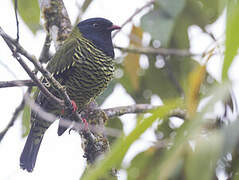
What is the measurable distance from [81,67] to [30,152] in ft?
3.96

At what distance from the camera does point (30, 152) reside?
448cm

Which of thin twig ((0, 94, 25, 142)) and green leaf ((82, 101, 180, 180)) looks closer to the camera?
green leaf ((82, 101, 180, 180))

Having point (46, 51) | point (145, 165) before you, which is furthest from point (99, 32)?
point (145, 165)

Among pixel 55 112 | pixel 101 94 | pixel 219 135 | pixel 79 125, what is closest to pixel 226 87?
pixel 219 135

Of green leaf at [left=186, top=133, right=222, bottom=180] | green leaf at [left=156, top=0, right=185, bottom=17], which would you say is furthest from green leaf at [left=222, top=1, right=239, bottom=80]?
green leaf at [left=156, top=0, right=185, bottom=17]

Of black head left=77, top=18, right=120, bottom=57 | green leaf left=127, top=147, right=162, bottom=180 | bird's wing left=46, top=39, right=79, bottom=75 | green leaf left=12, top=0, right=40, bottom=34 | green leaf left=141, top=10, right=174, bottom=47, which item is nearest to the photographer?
green leaf left=127, top=147, right=162, bottom=180

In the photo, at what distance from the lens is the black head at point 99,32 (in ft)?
13.9

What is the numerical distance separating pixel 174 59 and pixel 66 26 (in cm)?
111

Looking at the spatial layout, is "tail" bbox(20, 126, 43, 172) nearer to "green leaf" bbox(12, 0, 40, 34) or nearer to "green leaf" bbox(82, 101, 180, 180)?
"green leaf" bbox(12, 0, 40, 34)

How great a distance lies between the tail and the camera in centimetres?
445

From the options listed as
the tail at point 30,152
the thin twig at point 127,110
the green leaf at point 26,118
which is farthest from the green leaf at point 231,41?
the tail at point 30,152

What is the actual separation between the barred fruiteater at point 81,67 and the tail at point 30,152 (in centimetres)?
7

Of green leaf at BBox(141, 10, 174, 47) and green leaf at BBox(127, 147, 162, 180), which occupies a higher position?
green leaf at BBox(141, 10, 174, 47)

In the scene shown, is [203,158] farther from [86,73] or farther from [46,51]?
[46,51]
